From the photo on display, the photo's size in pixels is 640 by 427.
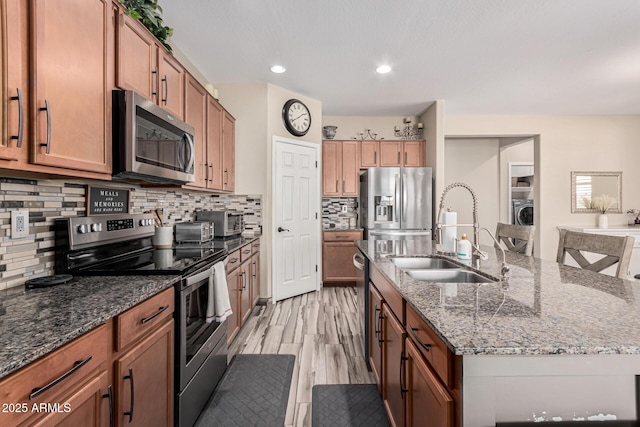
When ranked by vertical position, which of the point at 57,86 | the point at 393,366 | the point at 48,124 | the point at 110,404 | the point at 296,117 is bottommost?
the point at 393,366

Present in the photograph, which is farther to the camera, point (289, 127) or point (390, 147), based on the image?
point (390, 147)

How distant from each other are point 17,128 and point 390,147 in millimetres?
4621

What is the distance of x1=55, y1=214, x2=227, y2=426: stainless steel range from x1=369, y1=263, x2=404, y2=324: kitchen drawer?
1023 mm

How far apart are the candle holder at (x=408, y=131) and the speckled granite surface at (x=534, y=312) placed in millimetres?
4120

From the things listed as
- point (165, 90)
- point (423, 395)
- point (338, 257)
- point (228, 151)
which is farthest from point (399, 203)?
point (423, 395)

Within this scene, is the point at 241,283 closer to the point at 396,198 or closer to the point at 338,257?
the point at 338,257

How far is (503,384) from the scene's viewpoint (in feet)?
2.74

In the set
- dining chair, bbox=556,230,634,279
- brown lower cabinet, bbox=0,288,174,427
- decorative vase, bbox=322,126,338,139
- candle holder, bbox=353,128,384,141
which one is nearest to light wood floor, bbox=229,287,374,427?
brown lower cabinet, bbox=0,288,174,427

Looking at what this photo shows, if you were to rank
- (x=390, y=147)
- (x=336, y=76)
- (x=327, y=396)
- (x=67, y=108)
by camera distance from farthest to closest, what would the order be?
(x=390, y=147), (x=336, y=76), (x=327, y=396), (x=67, y=108)

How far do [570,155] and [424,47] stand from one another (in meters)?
3.81

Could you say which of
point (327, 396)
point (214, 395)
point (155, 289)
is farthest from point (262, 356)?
point (155, 289)

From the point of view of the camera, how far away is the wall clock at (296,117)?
4.12 metres

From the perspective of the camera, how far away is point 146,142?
5.72 feet

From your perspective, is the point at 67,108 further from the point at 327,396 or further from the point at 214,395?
the point at 327,396
